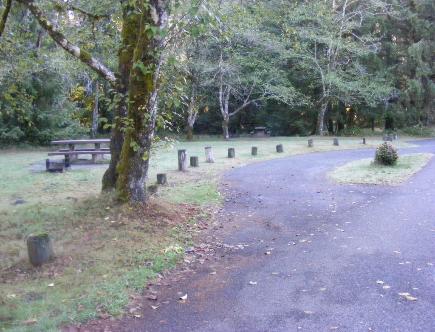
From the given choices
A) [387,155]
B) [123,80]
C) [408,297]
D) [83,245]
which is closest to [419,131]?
[387,155]

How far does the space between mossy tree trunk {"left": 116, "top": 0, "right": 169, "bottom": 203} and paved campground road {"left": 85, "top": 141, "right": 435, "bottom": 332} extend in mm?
1686

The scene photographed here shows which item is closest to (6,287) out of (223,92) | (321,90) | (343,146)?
(343,146)

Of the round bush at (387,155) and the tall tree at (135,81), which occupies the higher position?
the tall tree at (135,81)

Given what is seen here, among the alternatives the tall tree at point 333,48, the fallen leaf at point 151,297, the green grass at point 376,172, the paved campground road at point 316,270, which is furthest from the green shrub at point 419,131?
the fallen leaf at point 151,297

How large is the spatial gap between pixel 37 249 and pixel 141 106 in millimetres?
2502

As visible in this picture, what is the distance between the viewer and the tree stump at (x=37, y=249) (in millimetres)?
5293

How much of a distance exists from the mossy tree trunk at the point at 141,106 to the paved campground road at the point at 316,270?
1.69 m

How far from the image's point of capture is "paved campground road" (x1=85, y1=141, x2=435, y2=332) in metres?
3.92

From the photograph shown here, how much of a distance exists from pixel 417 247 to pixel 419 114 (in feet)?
89.7

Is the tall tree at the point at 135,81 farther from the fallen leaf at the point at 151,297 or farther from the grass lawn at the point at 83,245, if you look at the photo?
the fallen leaf at the point at 151,297

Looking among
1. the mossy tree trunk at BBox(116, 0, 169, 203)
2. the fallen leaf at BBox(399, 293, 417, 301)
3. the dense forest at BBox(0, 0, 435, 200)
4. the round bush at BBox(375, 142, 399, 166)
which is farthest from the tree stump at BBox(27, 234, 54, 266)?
the round bush at BBox(375, 142, 399, 166)

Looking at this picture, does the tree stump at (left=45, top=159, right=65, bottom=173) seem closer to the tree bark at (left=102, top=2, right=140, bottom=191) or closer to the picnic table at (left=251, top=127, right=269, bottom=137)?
the tree bark at (left=102, top=2, right=140, bottom=191)

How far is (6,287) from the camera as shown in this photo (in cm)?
470

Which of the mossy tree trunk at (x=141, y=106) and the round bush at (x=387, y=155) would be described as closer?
the mossy tree trunk at (x=141, y=106)
